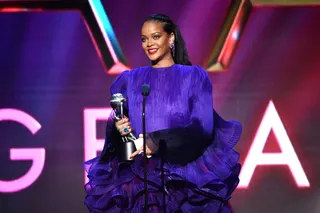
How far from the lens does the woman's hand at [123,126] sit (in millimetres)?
2424

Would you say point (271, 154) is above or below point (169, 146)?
below

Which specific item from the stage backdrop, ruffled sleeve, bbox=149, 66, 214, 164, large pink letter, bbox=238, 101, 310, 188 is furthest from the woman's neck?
large pink letter, bbox=238, 101, 310, 188

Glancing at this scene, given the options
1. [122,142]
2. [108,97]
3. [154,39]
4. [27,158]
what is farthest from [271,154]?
[122,142]

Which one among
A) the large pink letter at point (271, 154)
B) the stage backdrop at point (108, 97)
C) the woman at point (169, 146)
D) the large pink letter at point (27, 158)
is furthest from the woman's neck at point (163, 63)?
the large pink letter at point (27, 158)

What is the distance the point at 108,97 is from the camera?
14.0 ft

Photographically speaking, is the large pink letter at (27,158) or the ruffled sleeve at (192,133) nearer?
the ruffled sleeve at (192,133)

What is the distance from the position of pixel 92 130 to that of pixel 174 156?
1.87 metres

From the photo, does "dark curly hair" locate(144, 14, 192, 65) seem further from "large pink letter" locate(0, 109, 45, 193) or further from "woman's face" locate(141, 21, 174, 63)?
"large pink letter" locate(0, 109, 45, 193)

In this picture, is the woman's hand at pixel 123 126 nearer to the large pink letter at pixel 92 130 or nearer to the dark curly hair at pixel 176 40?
the dark curly hair at pixel 176 40

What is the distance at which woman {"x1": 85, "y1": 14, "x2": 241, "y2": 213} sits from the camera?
A: 2.43 metres

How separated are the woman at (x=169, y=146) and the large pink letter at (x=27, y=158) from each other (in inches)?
64.7

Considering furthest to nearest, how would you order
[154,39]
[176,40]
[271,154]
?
[271,154] < [176,40] < [154,39]

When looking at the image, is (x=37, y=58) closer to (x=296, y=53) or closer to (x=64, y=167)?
(x=64, y=167)

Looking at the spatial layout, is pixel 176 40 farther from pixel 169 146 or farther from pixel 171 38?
A: pixel 169 146
